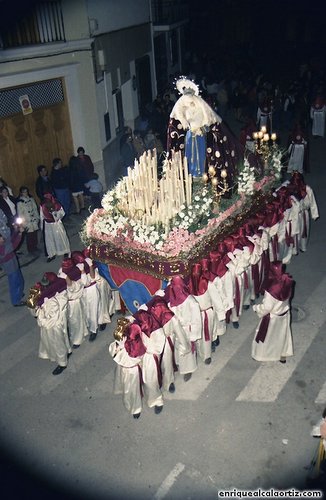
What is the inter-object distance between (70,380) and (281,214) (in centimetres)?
484

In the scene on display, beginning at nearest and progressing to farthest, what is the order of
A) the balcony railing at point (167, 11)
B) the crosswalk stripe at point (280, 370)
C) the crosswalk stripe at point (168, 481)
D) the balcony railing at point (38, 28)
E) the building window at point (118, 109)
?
the crosswalk stripe at point (168, 481)
the crosswalk stripe at point (280, 370)
the balcony railing at point (38, 28)
the building window at point (118, 109)
the balcony railing at point (167, 11)

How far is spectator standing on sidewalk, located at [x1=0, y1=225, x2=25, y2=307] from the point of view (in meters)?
8.83

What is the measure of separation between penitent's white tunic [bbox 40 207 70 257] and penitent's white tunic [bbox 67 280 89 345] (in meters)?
3.19

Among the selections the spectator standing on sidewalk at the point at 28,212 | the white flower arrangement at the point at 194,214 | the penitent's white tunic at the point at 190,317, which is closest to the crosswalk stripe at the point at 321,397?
the penitent's white tunic at the point at 190,317

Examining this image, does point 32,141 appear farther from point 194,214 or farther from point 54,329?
point 54,329

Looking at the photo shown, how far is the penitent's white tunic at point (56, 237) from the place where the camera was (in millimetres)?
10570

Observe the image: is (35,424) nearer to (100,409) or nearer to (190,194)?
(100,409)

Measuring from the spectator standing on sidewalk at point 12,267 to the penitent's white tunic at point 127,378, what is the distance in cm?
345

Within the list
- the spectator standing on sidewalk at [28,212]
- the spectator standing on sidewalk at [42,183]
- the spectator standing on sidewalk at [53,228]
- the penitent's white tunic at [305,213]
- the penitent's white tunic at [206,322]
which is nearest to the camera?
the penitent's white tunic at [206,322]

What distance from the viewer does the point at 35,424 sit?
265 inches

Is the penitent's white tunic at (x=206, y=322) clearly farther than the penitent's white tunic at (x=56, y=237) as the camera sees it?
No

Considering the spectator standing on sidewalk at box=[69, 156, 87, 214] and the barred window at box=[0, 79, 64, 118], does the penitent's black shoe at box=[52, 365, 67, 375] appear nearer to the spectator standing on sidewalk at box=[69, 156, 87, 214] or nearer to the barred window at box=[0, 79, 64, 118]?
the spectator standing on sidewalk at box=[69, 156, 87, 214]

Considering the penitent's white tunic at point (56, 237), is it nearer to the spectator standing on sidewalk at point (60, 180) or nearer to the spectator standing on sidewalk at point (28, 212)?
the spectator standing on sidewalk at point (28, 212)

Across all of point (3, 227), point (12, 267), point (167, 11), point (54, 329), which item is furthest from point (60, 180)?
point (167, 11)
